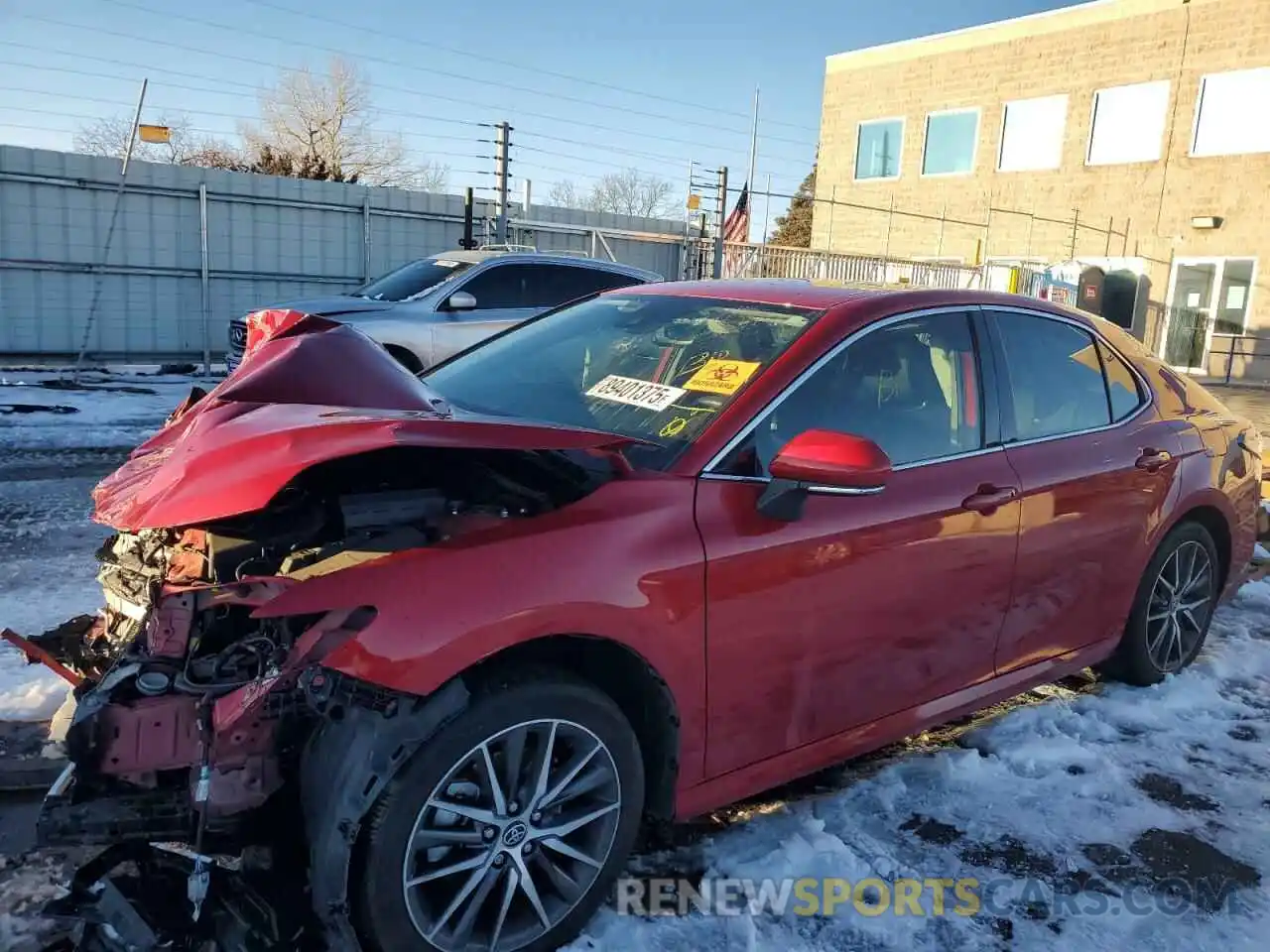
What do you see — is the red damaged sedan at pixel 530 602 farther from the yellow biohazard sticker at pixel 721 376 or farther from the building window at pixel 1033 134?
the building window at pixel 1033 134

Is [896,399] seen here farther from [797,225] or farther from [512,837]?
[797,225]

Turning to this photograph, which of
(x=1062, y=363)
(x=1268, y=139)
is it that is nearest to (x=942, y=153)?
(x=1268, y=139)

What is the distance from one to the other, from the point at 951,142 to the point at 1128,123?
463 cm

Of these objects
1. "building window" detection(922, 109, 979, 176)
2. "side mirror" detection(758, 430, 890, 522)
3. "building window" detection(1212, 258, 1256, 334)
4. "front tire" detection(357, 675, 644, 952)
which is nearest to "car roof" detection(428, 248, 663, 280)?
"side mirror" detection(758, 430, 890, 522)

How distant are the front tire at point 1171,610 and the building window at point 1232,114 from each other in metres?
20.1

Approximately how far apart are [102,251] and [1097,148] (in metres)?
21.0

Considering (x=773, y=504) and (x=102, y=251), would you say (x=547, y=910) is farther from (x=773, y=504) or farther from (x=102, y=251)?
(x=102, y=251)

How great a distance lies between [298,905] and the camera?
214cm

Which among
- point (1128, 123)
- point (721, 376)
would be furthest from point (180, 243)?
point (1128, 123)

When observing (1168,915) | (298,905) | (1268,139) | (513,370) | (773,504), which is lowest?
(1168,915)

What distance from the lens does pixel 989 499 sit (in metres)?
3.19

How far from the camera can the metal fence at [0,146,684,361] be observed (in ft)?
42.1

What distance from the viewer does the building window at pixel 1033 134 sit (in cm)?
2330

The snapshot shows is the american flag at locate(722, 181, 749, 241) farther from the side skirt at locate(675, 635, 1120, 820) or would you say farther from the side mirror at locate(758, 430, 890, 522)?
the side mirror at locate(758, 430, 890, 522)
